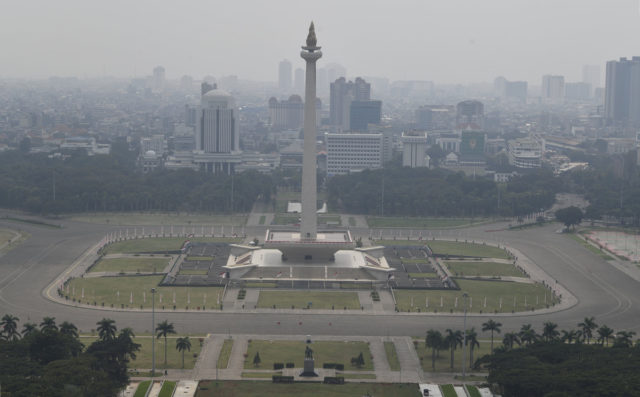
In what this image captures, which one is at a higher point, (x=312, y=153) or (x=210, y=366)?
(x=312, y=153)

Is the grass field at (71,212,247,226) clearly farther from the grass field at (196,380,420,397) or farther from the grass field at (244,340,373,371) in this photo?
the grass field at (196,380,420,397)

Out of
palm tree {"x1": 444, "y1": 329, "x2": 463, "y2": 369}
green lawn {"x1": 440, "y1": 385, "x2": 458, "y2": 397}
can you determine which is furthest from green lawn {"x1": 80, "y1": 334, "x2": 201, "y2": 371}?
palm tree {"x1": 444, "y1": 329, "x2": 463, "y2": 369}

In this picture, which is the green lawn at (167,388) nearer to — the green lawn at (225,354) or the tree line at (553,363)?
the green lawn at (225,354)

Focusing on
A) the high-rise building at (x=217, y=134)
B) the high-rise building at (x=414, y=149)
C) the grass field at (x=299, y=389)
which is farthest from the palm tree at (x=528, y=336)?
the high-rise building at (x=217, y=134)

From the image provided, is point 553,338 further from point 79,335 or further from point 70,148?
point 70,148

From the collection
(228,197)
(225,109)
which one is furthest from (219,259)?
(225,109)

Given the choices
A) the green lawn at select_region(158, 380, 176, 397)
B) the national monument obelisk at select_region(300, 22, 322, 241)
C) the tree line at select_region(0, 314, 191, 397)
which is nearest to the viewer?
the tree line at select_region(0, 314, 191, 397)
